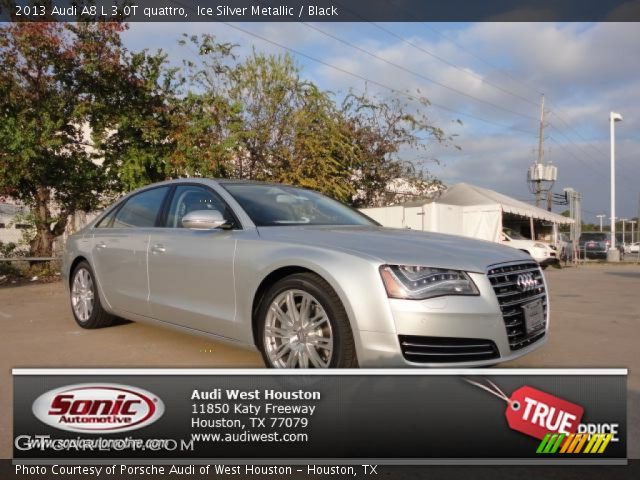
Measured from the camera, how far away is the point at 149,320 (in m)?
4.48

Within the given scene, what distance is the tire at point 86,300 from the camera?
525 centimetres

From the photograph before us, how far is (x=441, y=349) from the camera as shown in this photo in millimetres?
2926

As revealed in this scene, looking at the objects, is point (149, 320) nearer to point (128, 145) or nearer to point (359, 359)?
point (359, 359)

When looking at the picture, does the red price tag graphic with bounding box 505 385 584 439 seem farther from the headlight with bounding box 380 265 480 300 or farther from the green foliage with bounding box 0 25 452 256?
the green foliage with bounding box 0 25 452 256

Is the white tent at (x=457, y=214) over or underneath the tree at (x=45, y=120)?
underneath

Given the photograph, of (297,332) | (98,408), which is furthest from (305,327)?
(98,408)

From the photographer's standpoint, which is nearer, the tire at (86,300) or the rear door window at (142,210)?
the rear door window at (142,210)

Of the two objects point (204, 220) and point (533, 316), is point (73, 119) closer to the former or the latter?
point (204, 220)

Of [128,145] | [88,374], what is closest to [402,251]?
[88,374]

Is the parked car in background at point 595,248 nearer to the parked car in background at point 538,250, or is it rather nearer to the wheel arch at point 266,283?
the parked car in background at point 538,250

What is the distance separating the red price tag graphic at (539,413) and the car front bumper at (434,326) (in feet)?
1.40

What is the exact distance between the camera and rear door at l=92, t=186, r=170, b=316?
455 centimetres

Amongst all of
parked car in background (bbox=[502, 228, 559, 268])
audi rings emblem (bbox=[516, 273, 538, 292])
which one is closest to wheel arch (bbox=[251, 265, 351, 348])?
audi rings emblem (bbox=[516, 273, 538, 292])

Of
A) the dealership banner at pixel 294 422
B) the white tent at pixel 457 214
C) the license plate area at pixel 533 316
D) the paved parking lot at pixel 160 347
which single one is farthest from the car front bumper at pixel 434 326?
the white tent at pixel 457 214
